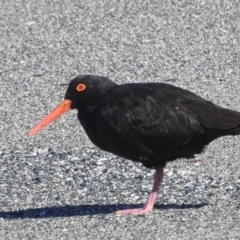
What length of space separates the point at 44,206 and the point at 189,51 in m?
4.57

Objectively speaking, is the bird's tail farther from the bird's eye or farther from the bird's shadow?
the bird's eye

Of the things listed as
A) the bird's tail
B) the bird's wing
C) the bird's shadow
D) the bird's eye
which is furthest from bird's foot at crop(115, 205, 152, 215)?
the bird's eye

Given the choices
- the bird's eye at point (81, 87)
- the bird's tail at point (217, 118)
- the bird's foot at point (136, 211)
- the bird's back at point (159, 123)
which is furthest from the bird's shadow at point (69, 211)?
the bird's eye at point (81, 87)

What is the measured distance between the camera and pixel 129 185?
8.31m

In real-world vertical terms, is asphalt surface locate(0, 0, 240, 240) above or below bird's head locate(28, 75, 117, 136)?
below

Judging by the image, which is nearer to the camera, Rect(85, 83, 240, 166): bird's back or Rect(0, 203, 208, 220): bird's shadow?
Rect(85, 83, 240, 166): bird's back

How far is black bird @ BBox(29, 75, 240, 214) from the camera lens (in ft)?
24.4

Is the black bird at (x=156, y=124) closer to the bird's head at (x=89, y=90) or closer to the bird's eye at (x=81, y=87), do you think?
the bird's head at (x=89, y=90)

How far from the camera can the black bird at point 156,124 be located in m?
7.44

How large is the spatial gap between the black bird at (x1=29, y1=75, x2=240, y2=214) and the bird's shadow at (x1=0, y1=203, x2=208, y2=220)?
8.4 inches

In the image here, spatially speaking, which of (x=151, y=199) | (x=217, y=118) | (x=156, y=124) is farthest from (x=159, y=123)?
(x=151, y=199)

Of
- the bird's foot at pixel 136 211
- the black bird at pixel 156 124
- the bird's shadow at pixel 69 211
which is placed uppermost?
the black bird at pixel 156 124

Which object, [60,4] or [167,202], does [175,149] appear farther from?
[60,4]

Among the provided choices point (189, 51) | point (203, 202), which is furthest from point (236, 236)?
point (189, 51)
